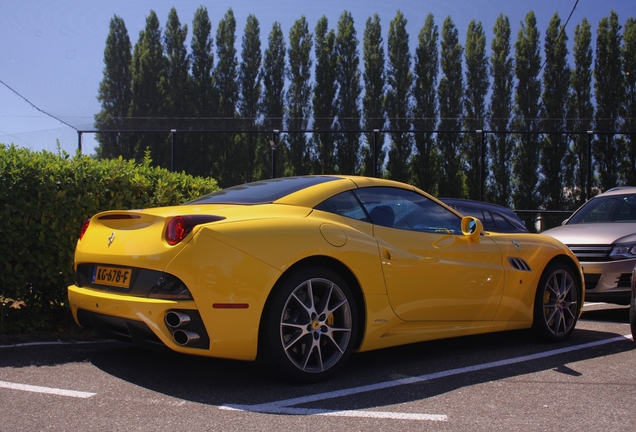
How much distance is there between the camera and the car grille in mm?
7574

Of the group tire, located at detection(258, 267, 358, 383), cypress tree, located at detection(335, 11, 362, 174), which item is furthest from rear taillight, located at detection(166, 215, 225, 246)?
cypress tree, located at detection(335, 11, 362, 174)

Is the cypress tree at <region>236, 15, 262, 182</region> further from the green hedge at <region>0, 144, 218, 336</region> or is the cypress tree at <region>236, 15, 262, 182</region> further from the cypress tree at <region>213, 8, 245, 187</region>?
the green hedge at <region>0, 144, 218, 336</region>

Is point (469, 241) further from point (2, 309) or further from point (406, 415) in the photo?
point (2, 309)

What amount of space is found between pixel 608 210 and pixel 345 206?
5852 millimetres

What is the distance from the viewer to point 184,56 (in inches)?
1378

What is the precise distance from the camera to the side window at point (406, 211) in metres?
4.86

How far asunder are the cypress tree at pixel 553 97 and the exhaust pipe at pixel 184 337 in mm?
21626

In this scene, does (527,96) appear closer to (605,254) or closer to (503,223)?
(503,223)

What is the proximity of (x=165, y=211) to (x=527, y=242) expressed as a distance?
10.5 ft

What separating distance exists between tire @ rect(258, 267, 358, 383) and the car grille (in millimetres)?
4313

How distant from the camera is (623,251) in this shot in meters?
7.53

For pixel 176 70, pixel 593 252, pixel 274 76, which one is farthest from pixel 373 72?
pixel 593 252

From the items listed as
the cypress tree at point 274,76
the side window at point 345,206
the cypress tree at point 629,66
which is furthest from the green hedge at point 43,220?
the cypress tree at point 629,66

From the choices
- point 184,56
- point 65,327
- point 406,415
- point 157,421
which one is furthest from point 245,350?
point 184,56
